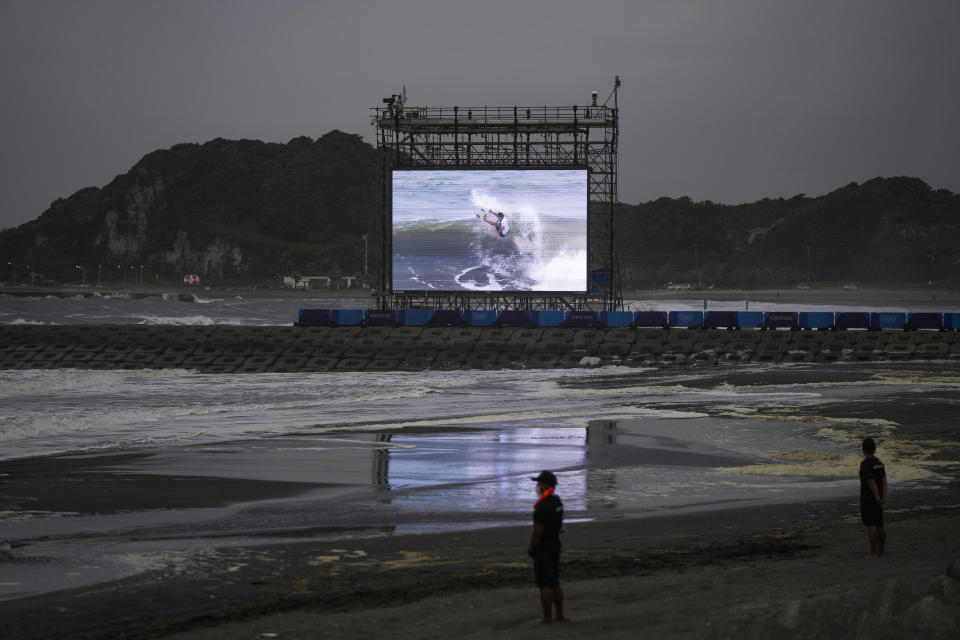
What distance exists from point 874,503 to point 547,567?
4.46m

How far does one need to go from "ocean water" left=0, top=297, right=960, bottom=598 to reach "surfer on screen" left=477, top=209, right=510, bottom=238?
18.9m

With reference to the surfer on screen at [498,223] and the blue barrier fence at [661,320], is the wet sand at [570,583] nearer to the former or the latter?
the blue barrier fence at [661,320]

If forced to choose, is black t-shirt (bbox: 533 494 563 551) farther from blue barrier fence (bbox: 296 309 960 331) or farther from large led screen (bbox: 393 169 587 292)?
large led screen (bbox: 393 169 587 292)

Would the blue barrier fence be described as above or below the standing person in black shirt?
above

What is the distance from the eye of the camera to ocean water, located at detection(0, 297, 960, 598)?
46.9ft

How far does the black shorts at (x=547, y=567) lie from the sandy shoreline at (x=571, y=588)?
41 centimetres

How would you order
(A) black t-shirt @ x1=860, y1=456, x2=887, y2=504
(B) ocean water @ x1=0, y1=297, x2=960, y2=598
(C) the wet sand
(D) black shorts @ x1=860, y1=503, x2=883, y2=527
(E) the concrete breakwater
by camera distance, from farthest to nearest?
(E) the concrete breakwater, (B) ocean water @ x1=0, y1=297, x2=960, y2=598, (A) black t-shirt @ x1=860, y1=456, x2=887, y2=504, (D) black shorts @ x1=860, y1=503, x2=883, y2=527, (C) the wet sand

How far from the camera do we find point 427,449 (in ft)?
71.1

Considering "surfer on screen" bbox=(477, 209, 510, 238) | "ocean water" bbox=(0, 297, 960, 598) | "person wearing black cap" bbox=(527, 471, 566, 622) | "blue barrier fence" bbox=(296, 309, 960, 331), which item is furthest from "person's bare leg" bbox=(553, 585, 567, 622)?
"surfer on screen" bbox=(477, 209, 510, 238)

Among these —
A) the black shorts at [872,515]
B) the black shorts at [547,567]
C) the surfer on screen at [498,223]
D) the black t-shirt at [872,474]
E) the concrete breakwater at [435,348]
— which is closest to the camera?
the black shorts at [547,567]

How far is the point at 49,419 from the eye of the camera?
27156 mm

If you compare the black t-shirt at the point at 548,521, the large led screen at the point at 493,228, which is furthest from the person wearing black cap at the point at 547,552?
the large led screen at the point at 493,228

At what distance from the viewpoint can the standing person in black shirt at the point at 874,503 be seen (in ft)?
38.1

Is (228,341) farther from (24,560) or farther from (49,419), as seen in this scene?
(24,560)
